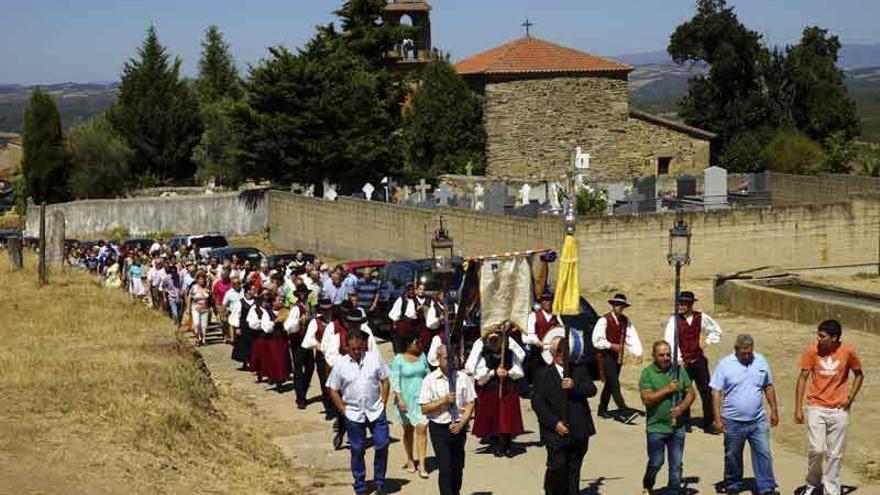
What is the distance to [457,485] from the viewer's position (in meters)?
13.3

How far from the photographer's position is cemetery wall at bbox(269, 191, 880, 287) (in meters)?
35.0

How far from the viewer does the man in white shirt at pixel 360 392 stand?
45.7 ft

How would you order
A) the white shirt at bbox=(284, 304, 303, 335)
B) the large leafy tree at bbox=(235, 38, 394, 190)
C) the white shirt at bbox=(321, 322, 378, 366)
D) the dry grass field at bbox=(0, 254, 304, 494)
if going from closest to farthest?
the dry grass field at bbox=(0, 254, 304, 494) → the white shirt at bbox=(321, 322, 378, 366) → the white shirt at bbox=(284, 304, 303, 335) → the large leafy tree at bbox=(235, 38, 394, 190)

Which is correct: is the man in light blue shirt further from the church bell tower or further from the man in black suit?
the church bell tower

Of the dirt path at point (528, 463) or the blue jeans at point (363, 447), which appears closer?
the blue jeans at point (363, 447)

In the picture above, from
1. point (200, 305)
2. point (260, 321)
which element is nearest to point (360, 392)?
point (260, 321)

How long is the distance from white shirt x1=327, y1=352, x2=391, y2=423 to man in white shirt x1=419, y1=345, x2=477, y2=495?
560 mm

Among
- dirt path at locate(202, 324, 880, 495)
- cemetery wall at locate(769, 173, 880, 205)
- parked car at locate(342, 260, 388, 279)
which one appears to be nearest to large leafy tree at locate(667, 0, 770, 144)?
cemetery wall at locate(769, 173, 880, 205)

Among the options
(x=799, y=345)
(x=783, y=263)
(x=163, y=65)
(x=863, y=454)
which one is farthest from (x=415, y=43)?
(x=863, y=454)

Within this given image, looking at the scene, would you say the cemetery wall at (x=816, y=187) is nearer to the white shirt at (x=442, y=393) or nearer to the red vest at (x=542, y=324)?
the red vest at (x=542, y=324)

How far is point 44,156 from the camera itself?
68500mm

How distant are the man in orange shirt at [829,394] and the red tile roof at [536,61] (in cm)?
5055

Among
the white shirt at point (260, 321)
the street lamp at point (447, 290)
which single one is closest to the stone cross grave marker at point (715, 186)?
the white shirt at point (260, 321)

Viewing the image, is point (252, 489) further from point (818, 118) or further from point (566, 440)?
point (818, 118)
